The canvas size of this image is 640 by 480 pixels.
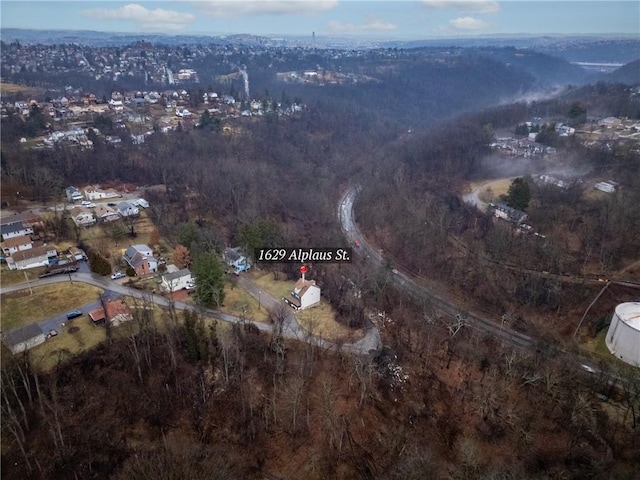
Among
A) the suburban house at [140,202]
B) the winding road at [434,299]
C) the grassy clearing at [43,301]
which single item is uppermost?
the suburban house at [140,202]

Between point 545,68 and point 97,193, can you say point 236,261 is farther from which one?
point 545,68

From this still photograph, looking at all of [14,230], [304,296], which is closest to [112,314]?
[304,296]

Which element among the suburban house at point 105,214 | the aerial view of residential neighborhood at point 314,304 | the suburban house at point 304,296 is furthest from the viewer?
the suburban house at point 105,214

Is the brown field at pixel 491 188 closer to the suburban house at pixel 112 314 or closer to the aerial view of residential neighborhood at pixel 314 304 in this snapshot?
the aerial view of residential neighborhood at pixel 314 304

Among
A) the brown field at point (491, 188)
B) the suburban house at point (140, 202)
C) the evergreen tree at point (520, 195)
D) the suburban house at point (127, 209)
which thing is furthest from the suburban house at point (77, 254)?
the brown field at point (491, 188)

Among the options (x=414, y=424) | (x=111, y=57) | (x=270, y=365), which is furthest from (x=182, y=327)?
(x=111, y=57)

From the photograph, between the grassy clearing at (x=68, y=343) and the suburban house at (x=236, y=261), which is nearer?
the grassy clearing at (x=68, y=343)
